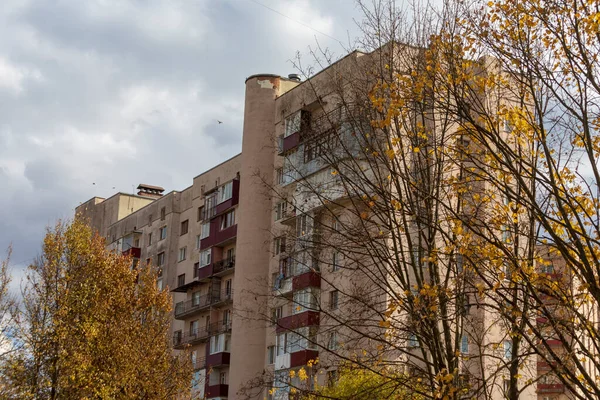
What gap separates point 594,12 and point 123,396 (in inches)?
1021

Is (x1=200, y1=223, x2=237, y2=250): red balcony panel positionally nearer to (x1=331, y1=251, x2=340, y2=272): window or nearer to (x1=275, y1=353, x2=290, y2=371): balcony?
(x1=275, y1=353, x2=290, y2=371): balcony

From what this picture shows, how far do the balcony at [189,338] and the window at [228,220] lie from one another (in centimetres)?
651

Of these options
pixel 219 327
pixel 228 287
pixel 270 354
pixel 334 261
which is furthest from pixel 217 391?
pixel 334 261

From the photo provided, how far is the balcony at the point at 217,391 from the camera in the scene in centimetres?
5169

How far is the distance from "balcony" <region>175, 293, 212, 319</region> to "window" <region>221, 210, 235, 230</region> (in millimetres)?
4161

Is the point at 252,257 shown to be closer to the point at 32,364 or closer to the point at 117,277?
the point at 117,277

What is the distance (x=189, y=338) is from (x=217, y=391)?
6.76m

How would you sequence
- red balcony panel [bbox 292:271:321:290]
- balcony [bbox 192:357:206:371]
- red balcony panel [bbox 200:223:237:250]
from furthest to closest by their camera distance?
balcony [bbox 192:357:206:371]
red balcony panel [bbox 200:223:237:250]
red balcony panel [bbox 292:271:321:290]

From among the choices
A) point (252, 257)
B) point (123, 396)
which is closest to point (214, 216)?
point (252, 257)

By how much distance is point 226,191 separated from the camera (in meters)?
55.7

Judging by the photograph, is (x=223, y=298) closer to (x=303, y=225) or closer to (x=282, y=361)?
(x=282, y=361)

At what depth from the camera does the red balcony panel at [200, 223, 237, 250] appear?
2132 inches

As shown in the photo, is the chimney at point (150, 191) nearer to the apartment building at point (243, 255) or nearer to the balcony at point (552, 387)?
the apartment building at point (243, 255)

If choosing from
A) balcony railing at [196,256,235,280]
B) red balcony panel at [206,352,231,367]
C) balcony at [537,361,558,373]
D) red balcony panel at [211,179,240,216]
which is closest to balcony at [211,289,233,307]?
balcony railing at [196,256,235,280]
